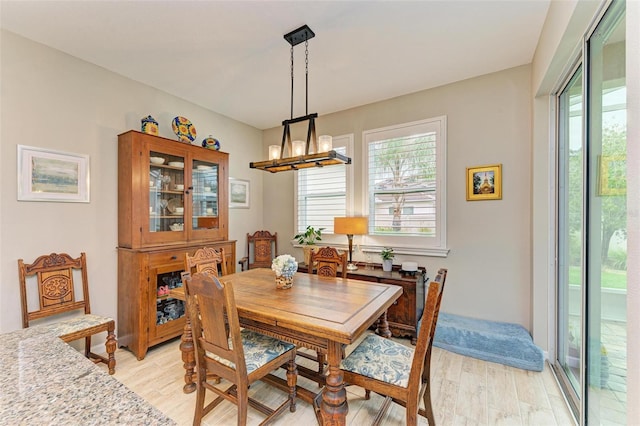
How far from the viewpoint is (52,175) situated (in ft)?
8.09

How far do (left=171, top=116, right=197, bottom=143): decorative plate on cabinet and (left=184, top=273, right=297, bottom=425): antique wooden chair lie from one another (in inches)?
81.9

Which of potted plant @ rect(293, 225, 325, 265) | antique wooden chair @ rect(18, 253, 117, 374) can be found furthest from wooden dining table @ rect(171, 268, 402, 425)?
potted plant @ rect(293, 225, 325, 265)

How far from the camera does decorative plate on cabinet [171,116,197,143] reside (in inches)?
124

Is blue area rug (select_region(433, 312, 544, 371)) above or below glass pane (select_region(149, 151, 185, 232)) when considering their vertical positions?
below

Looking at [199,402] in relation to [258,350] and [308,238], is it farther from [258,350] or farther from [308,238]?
[308,238]

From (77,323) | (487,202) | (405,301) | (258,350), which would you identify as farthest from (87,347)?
(487,202)

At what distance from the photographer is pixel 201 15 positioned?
207 cm

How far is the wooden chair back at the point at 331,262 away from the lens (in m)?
2.71

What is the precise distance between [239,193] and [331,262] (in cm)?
220

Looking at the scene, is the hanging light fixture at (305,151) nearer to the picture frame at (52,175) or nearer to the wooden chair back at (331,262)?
the wooden chair back at (331,262)

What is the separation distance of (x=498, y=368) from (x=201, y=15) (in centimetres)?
380

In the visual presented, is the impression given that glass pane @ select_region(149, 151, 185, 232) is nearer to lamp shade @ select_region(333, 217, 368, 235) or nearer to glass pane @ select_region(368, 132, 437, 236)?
lamp shade @ select_region(333, 217, 368, 235)

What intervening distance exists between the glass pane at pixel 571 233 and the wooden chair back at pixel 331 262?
1.73 m

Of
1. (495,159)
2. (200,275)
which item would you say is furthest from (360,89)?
(200,275)
